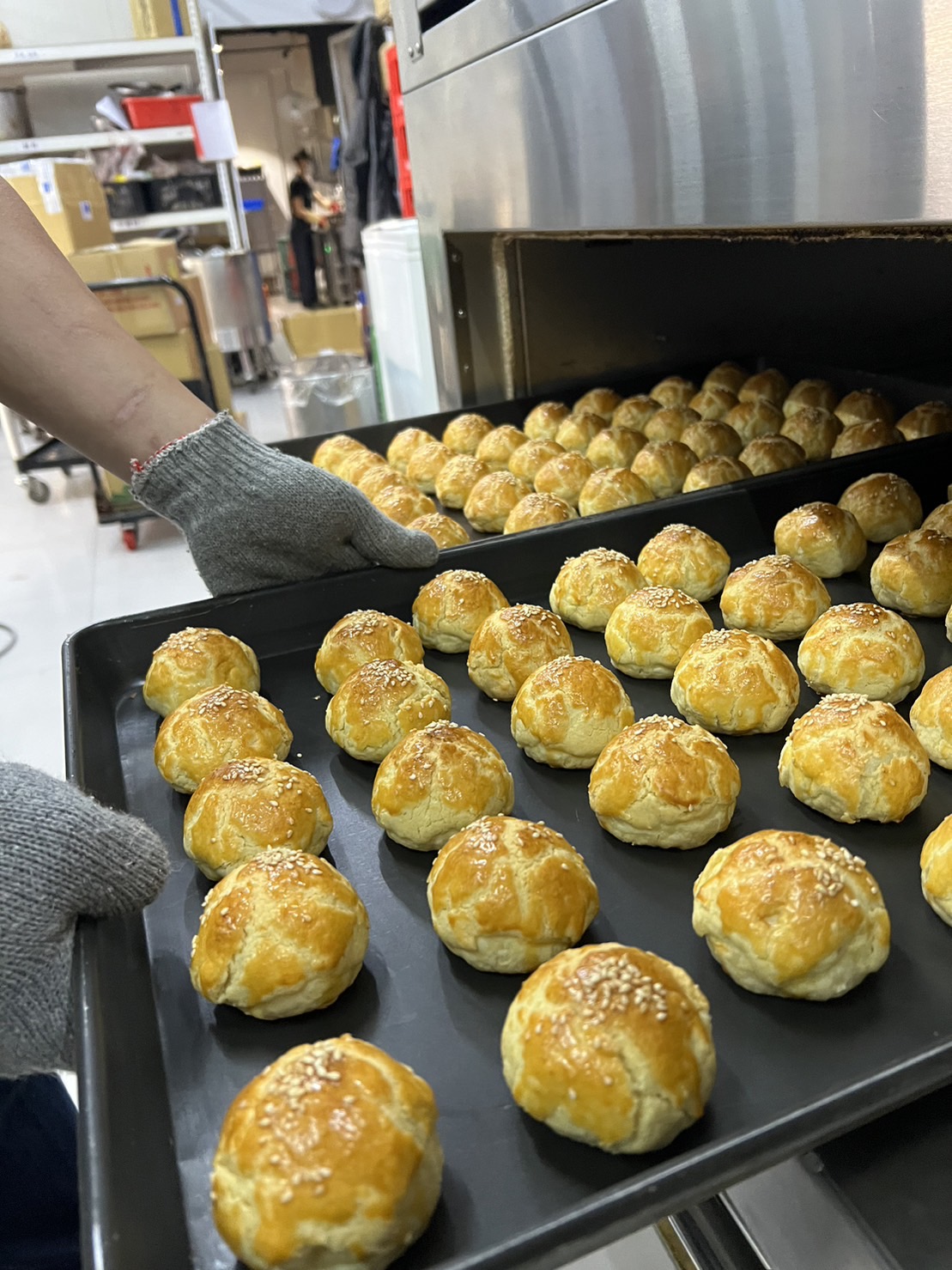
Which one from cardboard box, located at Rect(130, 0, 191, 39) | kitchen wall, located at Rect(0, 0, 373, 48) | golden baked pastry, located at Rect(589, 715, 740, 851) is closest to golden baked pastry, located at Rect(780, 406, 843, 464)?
golden baked pastry, located at Rect(589, 715, 740, 851)

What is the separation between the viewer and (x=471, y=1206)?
34.6 inches

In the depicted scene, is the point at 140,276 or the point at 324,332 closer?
the point at 140,276

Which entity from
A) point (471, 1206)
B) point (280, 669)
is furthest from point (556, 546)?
point (471, 1206)

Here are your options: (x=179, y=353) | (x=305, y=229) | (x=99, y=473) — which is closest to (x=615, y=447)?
(x=99, y=473)

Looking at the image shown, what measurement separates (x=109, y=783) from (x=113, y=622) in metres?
0.38

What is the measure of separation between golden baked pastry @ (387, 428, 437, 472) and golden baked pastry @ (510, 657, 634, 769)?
1.38 meters

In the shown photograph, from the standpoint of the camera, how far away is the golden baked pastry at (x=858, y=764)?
128 cm

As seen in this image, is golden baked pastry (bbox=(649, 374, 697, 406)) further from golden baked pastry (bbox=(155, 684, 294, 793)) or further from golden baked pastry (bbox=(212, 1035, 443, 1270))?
golden baked pastry (bbox=(212, 1035, 443, 1270))

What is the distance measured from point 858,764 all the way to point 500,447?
1.60 meters

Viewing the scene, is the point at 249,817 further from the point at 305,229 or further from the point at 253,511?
the point at 305,229

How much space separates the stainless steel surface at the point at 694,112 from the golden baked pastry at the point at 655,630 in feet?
2.06

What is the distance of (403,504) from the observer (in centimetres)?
234

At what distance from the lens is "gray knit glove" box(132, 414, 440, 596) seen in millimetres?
1805

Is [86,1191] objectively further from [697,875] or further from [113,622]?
[113,622]
